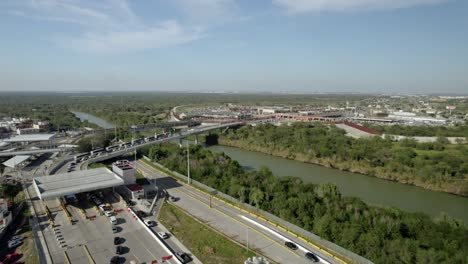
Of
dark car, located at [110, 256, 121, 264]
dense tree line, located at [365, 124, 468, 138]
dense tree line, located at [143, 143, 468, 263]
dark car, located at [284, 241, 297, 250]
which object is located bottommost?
dark car, located at [110, 256, 121, 264]

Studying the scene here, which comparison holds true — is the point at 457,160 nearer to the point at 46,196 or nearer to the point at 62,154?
the point at 46,196

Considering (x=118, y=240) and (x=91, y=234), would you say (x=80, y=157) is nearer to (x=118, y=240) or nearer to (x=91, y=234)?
(x=91, y=234)

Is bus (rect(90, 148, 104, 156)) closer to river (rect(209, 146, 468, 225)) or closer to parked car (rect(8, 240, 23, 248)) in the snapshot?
river (rect(209, 146, 468, 225))

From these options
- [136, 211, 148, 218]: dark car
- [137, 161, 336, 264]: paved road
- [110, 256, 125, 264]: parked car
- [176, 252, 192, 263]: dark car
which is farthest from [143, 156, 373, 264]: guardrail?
[110, 256, 125, 264]: parked car

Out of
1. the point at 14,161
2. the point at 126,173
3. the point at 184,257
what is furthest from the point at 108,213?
the point at 14,161

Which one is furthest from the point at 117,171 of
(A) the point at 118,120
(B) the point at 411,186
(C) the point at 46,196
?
(A) the point at 118,120

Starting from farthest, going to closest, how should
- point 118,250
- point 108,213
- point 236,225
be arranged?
point 108,213 < point 236,225 < point 118,250

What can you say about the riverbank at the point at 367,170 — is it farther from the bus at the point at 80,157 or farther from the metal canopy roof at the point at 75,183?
the metal canopy roof at the point at 75,183
